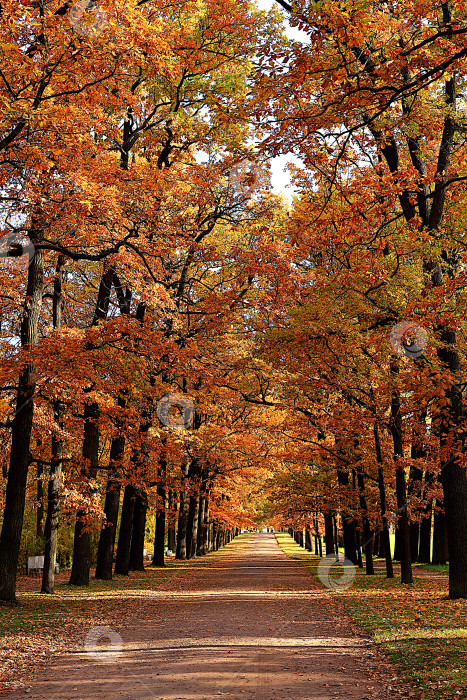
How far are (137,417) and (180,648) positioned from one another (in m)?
9.51

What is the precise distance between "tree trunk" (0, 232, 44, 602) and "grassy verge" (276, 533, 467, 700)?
7.58 metres

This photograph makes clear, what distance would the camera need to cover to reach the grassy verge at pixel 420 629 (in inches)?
282

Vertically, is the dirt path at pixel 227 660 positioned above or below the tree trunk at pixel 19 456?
below

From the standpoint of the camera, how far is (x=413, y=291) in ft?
45.8

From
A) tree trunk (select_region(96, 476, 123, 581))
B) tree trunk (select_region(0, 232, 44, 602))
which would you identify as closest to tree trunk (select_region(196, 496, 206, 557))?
tree trunk (select_region(96, 476, 123, 581))

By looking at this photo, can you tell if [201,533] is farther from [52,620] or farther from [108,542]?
[52,620]
